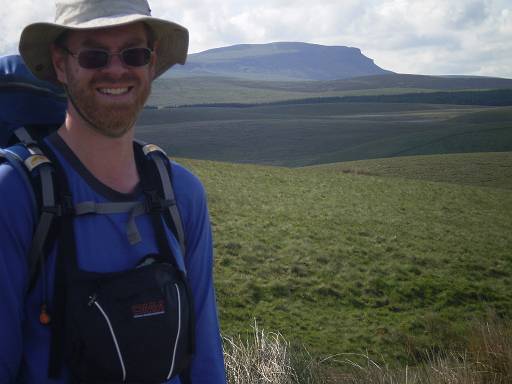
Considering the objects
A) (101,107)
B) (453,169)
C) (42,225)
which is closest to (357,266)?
(101,107)

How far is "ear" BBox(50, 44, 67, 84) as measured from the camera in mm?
2586

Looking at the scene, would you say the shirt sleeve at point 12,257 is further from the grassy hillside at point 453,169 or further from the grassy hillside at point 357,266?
the grassy hillside at point 453,169

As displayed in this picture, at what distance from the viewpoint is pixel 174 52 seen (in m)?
3.02

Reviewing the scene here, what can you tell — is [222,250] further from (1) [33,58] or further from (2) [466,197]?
(2) [466,197]

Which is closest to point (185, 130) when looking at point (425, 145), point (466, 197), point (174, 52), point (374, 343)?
point (425, 145)

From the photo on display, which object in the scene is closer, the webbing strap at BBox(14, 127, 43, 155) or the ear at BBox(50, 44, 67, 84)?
the webbing strap at BBox(14, 127, 43, 155)

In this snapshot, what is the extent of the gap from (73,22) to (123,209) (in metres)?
0.74

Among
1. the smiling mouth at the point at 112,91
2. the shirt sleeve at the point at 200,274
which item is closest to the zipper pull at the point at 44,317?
the shirt sleeve at the point at 200,274

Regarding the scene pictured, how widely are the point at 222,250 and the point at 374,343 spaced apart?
18.8 ft

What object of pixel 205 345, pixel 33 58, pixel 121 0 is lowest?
pixel 205 345

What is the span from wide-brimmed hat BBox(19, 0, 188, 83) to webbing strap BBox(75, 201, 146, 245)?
67 centimetres

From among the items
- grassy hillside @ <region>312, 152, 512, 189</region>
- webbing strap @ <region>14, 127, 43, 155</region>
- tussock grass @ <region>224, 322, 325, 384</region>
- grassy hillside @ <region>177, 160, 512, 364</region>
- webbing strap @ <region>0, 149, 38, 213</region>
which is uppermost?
webbing strap @ <region>14, 127, 43, 155</region>

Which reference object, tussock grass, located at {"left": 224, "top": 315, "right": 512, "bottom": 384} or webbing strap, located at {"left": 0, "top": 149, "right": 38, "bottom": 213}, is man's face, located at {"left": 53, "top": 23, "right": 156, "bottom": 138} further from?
tussock grass, located at {"left": 224, "top": 315, "right": 512, "bottom": 384}

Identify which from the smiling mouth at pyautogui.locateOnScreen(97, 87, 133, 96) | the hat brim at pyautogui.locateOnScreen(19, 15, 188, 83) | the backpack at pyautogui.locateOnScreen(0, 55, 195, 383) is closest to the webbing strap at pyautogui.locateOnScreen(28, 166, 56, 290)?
the backpack at pyautogui.locateOnScreen(0, 55, 195, 383)
